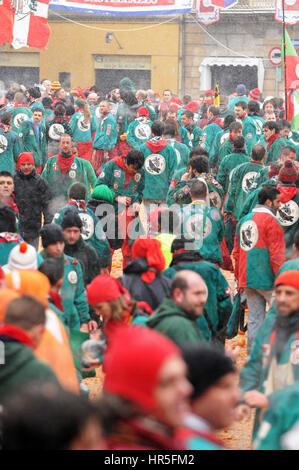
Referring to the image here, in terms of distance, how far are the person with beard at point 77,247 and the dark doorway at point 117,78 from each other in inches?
1060

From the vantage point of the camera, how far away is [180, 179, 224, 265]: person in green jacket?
24.7 ft

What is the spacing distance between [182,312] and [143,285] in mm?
1132

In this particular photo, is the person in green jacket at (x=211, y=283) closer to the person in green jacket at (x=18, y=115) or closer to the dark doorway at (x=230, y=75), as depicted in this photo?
the person in green jacket at (x=18, y=115)

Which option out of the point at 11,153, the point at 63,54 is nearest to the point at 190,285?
the point at 11,153

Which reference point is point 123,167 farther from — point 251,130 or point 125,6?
point 125,6

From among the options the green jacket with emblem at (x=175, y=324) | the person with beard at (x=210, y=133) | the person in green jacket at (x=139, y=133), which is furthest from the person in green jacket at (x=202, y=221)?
the person with beard at (x=210, y=133)

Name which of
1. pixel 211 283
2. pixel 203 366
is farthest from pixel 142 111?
Result: pixel 203 366

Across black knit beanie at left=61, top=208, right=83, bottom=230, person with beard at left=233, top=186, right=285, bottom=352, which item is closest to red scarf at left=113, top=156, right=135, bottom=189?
person with beard at left=233, top=186, right=285, bottom=352

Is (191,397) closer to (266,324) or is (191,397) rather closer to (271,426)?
(271,426)

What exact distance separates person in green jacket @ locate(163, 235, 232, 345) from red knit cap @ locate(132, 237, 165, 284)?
27cm

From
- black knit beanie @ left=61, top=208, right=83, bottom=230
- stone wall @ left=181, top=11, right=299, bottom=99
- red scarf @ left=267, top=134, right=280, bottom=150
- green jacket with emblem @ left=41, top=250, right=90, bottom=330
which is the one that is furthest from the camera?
stone wall @ left=181, top=11, right=299, bottom=99

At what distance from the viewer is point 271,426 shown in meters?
3.65

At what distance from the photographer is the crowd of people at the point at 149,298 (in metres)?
2.58

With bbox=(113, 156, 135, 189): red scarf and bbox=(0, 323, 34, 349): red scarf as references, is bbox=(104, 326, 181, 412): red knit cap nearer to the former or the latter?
bbox=(0, 323, 34, 349): red scarf
